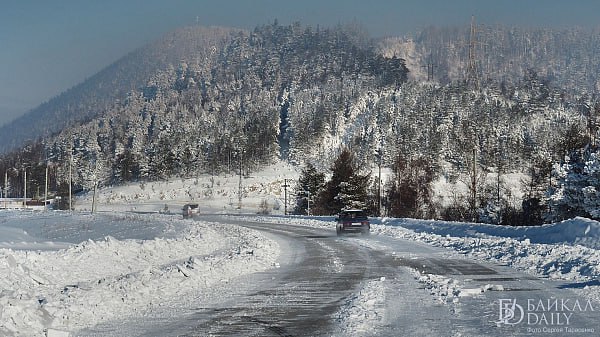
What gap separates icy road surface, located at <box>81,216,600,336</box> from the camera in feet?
28.1

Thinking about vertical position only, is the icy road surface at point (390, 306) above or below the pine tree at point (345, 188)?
below

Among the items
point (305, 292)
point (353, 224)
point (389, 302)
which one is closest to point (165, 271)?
A: point (305, 292)

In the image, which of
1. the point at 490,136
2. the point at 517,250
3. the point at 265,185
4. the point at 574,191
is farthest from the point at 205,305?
the point at 490,136

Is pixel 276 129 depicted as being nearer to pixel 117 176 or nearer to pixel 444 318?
pixel 117 176

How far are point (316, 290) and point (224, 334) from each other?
460cm

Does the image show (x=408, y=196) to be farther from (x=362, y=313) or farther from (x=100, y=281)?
(x=362, y=313)

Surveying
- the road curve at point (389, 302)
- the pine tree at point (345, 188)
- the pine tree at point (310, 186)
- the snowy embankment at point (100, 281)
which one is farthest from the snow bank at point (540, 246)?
the pine tree at point (310, 186)

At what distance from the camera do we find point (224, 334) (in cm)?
849

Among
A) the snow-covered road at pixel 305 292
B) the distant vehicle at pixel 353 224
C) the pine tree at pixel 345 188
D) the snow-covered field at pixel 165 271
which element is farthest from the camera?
the pine tree at pixel 345 188

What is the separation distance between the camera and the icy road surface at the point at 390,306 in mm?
8578

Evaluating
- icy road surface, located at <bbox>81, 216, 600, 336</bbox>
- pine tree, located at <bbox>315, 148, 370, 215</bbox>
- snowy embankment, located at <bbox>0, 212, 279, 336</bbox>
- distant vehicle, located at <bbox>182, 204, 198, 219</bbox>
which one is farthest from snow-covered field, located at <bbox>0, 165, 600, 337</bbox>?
distant vehicle, located at <bbox>182, 204, 198, 219</bbox>

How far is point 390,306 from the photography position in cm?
1036

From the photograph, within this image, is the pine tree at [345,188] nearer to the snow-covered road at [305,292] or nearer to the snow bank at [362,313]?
the snow-covered road at [305,292]

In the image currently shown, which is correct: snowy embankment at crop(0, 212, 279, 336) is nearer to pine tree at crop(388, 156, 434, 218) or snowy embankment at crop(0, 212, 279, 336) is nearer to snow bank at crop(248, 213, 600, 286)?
snow bank at crop(248, 213, 600, 286)
